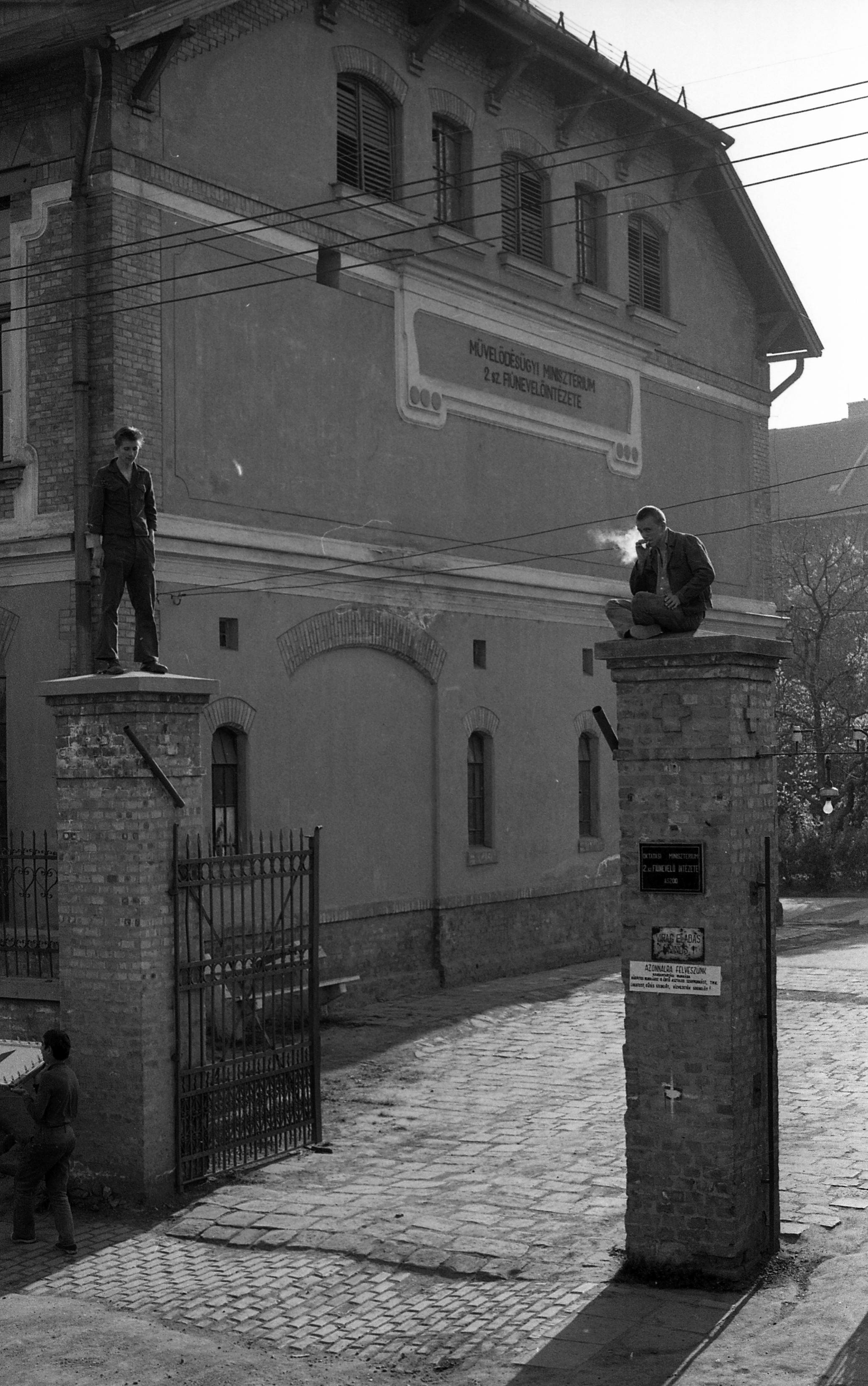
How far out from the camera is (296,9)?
18.2 meters

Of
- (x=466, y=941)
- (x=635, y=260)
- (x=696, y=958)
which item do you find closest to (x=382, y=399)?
(x=466, y=941)

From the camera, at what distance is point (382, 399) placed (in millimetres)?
19562

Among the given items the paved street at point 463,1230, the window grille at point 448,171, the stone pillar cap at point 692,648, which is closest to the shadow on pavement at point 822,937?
the paved street at point 463,1230

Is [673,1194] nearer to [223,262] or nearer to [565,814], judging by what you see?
[223,262]

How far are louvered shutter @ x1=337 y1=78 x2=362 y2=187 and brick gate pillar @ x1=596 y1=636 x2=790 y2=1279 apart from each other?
1189 cm

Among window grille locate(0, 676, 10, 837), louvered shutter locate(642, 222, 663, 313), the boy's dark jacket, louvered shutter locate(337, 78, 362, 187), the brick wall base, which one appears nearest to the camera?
the boy's dark jacket

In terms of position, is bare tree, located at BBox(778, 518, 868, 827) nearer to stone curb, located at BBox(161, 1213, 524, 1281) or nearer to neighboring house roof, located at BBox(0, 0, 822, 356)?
neighboring house roof, located at BBox(0, 0, 822, 356)

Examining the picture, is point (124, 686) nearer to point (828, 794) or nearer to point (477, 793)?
point (477, 793)

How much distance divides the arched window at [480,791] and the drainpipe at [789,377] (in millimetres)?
10150

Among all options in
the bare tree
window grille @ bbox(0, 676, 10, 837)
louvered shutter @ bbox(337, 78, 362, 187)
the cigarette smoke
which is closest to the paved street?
window grille @ bbox(0, 676, 10, 837)

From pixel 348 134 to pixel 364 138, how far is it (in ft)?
0.99

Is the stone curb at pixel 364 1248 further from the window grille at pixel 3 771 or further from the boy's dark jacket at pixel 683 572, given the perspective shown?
the window grille at pixel 3 771

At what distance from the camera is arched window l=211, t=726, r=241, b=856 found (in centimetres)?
1698

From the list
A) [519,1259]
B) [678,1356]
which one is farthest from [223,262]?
[678,1356]
